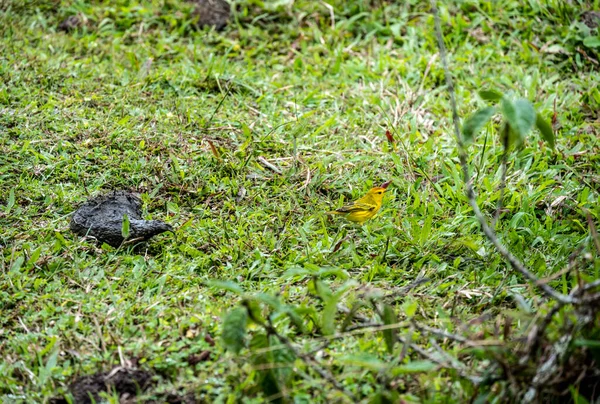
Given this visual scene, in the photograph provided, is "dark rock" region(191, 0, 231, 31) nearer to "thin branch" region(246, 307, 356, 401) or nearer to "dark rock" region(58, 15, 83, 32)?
"dark rock" region(58, 15, 83, 32)

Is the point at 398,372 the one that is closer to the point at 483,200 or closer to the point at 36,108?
the point at 483,200

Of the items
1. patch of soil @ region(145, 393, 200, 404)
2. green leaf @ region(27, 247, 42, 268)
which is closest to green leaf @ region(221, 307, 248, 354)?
patch of soil @ region(145, 393, 200, 404)

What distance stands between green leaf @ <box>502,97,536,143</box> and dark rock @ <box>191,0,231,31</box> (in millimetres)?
3976

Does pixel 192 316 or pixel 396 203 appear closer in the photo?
pixel 192 316

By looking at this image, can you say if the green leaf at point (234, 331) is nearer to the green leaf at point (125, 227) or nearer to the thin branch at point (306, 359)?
the thin branch at point (306, 359)

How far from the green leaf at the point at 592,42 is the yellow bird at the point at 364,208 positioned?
8.61ft

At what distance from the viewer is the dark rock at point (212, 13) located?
5.82m

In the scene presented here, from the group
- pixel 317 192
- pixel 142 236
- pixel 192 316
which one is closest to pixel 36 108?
pixel 142 236

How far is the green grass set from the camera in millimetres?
2797

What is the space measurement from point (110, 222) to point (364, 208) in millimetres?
1357

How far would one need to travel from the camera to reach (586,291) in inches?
93.1

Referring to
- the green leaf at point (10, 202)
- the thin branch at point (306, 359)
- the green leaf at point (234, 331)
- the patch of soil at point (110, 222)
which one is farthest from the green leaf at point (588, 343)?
the green leaf at point (10, 202)

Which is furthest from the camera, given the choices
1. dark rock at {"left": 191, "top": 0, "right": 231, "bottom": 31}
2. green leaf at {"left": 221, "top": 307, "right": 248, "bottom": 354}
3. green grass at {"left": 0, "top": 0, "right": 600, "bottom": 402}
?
dark rock at {"left": 191, "top": 0, "right": 231, "bottom": 31}

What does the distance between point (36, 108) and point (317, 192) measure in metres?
1.97
